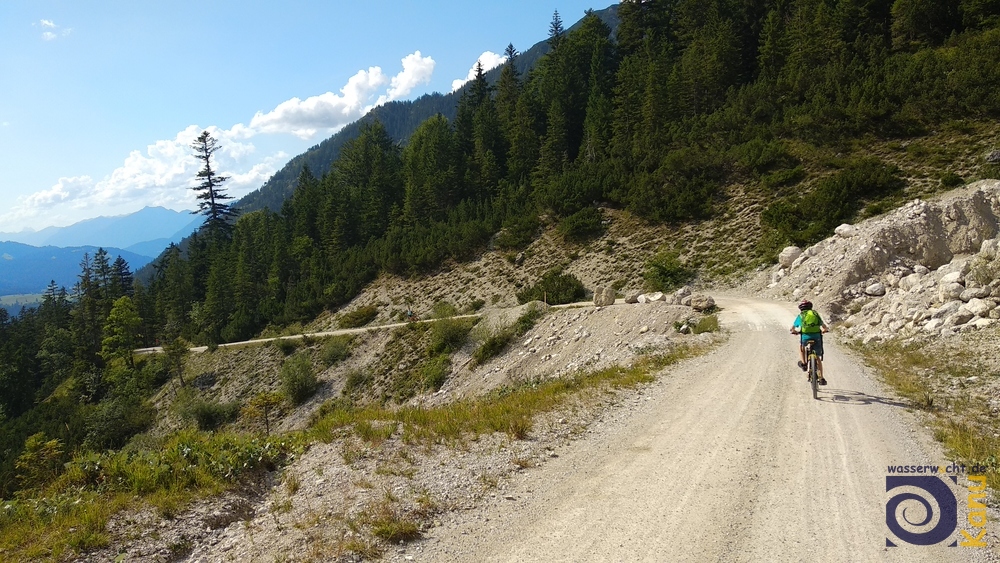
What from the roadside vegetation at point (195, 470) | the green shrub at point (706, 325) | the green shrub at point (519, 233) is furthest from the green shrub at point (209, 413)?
the green shrub at point (706, 325)

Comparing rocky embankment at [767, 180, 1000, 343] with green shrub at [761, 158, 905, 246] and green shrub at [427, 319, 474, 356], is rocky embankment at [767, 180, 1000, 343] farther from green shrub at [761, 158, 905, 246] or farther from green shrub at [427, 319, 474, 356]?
green shrub at [427, 319, 474, 356]

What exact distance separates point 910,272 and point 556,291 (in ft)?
70.6

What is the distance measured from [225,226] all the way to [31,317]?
155 feet

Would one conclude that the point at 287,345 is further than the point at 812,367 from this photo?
Yes

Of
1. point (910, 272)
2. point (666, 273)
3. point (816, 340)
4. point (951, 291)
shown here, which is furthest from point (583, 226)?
point (816, 340)

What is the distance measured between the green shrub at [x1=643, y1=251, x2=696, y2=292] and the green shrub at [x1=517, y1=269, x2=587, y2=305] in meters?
5.31

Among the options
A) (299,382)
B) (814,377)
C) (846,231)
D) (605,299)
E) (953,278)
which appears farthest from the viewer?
(299,382)

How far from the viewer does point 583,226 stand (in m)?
45.1

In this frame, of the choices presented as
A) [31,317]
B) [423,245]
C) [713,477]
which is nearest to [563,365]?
[713,477]

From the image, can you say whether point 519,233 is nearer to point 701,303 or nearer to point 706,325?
point 701,303

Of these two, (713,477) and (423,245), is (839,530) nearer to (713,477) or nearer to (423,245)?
(713,477)

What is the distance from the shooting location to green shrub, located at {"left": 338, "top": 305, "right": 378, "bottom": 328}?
49.0 meters

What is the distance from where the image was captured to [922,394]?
31.4 ft

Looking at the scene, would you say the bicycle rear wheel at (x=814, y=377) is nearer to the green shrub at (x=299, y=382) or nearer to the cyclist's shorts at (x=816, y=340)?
the cyclist's shorts at (x=816, y=340)
